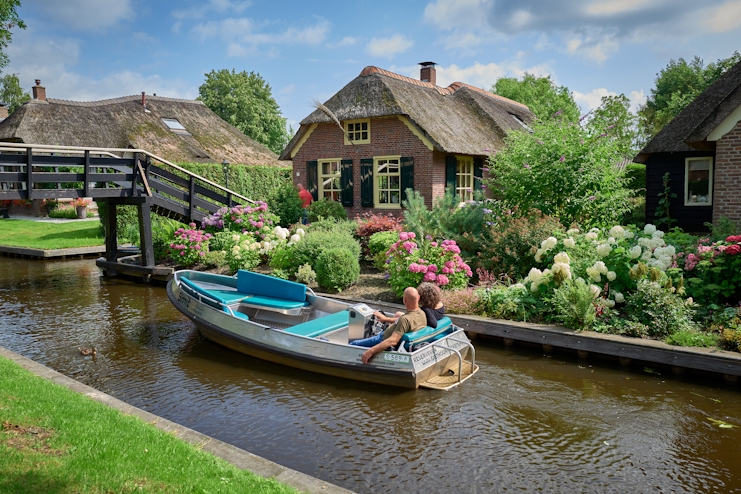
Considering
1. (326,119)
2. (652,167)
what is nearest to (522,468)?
(652,167)

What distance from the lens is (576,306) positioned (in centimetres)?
854

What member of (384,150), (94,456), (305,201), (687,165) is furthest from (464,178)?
(94,456)

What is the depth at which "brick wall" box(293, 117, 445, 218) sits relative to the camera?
60.8 feet

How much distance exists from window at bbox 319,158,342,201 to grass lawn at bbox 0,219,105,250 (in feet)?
28.4

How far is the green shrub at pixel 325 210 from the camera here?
1856 centimetres

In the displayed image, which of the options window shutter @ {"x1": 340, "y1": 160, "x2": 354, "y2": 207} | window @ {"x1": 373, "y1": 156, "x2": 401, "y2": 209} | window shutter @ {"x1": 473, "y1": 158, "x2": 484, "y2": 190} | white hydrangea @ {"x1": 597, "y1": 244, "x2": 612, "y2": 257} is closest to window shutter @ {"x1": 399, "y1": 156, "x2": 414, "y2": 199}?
window @ {"x1": 373, "y1": 156, "x2": 401, "y2": 209}

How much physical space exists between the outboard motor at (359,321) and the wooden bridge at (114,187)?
821 cm

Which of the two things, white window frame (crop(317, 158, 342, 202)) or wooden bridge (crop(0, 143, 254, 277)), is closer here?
wooden bridge (crop(0, 143, 254, 277))

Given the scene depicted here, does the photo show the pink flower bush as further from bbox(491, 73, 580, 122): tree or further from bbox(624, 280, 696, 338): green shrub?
bbox(491, 73, 580, 122): tree

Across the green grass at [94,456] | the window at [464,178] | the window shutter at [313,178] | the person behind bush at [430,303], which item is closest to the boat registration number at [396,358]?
the person behind bush at [430,303]

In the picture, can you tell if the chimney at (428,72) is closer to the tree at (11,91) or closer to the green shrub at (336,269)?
the green shrub at (336,269)

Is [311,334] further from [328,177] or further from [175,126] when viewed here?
[175,126]

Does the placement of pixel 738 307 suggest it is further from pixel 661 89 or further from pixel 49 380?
pixel 661 89

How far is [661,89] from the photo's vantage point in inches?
2158
